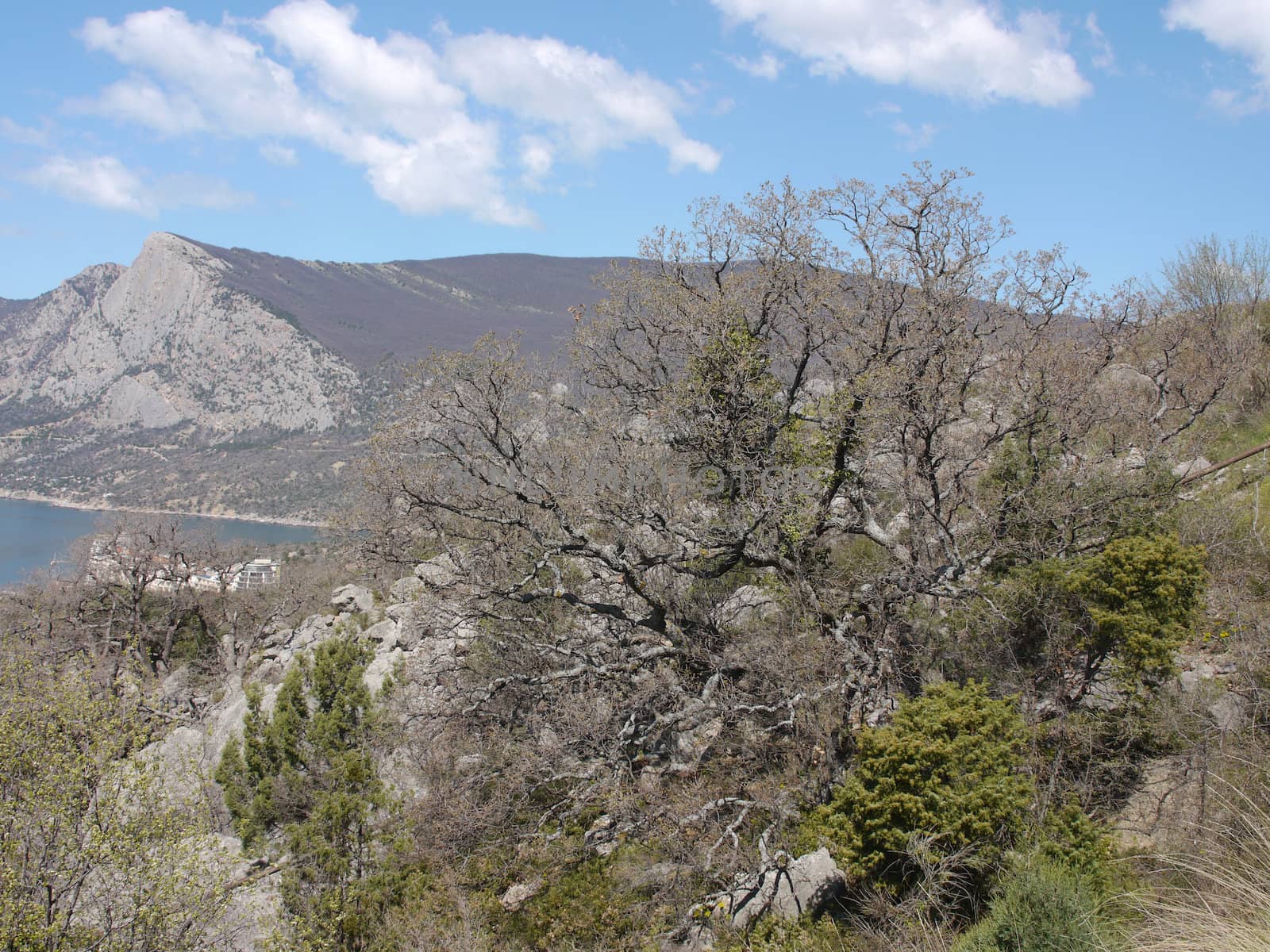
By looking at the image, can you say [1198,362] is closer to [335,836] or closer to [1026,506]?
[1026,506]

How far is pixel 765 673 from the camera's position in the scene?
12.3 metres

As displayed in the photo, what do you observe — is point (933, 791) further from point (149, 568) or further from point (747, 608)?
point (149, 568)

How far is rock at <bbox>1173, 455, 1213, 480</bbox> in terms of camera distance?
15891mm

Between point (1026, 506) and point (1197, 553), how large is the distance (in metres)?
3.36

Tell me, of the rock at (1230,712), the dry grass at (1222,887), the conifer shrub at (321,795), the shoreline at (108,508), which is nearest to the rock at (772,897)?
the dry grass at (1222,887)

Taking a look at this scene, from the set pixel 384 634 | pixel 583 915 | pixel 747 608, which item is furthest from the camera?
pixel 384 634

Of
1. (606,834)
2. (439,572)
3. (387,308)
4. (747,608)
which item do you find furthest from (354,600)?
(387,308)

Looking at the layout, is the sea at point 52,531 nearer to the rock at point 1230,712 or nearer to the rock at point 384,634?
the rock at point 384,634

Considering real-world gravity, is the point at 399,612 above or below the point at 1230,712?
below

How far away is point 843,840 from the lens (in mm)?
8320

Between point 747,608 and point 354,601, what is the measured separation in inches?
658

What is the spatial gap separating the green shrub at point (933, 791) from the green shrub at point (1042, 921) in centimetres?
86

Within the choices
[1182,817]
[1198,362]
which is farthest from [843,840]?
[1198,362]

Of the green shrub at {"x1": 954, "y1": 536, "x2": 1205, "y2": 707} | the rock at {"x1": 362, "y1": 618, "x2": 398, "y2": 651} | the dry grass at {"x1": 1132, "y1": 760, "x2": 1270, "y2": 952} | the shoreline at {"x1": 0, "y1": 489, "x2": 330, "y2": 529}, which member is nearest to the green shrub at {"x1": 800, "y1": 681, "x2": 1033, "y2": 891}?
the dry grass at {"x1": 1132, "y1": 760, "x2": 1270, "y2": 952}
